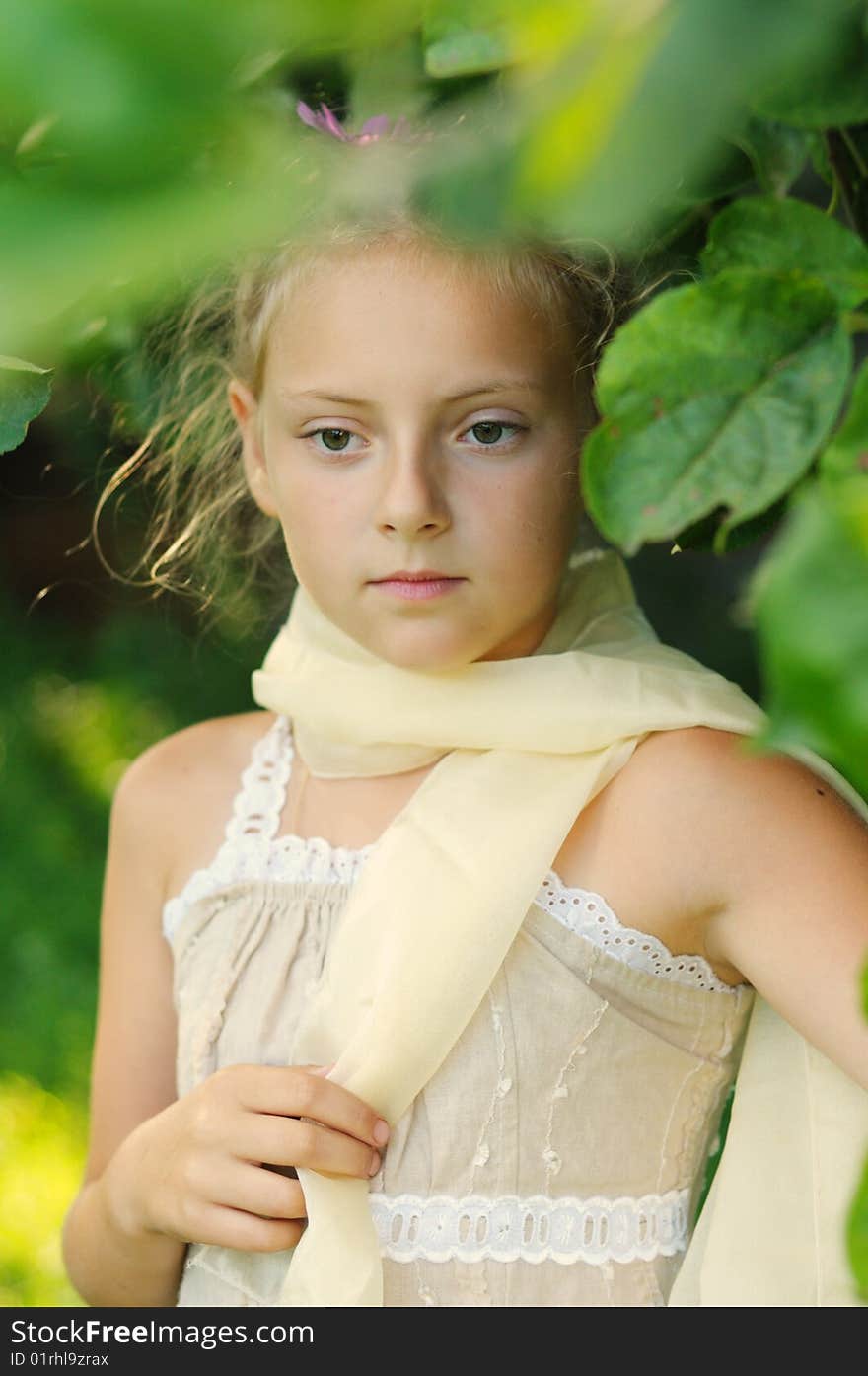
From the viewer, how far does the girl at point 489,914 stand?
109cm

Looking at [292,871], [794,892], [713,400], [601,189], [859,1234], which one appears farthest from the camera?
[292,871]

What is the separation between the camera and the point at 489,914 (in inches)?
44.4

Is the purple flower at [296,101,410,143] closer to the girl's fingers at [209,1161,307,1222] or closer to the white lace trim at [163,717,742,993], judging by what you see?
the white lace trim at [163,717,742,993]

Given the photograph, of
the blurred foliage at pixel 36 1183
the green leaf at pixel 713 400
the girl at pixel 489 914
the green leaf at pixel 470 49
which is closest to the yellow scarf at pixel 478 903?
the girl at pixel 489 914

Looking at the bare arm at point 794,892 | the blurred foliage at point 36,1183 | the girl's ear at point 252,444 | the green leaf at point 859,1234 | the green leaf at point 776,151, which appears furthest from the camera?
the blurred foliage at point 36,1183

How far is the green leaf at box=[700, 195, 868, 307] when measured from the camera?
0.57 meters

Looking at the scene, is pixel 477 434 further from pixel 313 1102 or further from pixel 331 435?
pixel 313 1102

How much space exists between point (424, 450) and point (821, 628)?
795 millimetres

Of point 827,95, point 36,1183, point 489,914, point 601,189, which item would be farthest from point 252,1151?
point 36,1183

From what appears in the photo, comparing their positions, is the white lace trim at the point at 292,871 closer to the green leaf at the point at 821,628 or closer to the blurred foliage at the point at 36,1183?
the green leaf at the point at 821,628

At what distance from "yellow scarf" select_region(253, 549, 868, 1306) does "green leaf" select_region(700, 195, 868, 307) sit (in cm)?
58

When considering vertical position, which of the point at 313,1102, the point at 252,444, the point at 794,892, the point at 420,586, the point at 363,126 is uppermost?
the point at 252,444

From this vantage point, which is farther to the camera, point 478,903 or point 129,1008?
point 129,1008

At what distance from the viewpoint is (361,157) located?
384 millimetres
